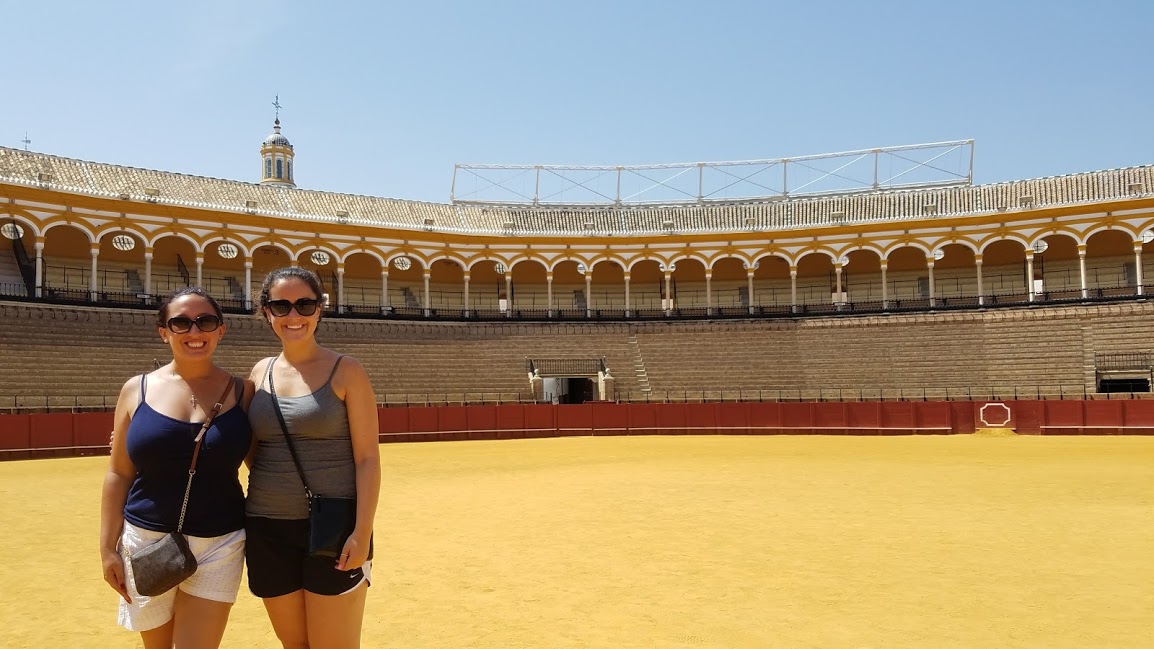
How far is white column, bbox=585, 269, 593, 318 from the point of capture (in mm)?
35719

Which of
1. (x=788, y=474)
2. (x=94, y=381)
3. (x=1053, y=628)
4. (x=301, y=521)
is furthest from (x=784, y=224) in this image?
(x=301, y=521)

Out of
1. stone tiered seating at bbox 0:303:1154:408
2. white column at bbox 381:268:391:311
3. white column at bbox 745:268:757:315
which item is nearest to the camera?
stone tiered seating at bbox 0:303:1154:408

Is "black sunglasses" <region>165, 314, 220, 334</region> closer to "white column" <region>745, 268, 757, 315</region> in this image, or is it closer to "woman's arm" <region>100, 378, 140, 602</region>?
"woman's arm" <region>100, 378, 140, 602</region>

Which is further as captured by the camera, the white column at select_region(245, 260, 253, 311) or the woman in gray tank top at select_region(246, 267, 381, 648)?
the white column at select_region(245, 260, 253, 311)

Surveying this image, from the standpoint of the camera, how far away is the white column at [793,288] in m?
34.6

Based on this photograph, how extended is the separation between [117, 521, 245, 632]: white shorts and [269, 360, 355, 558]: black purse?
349 mm

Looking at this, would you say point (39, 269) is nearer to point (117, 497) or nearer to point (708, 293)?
point (708, 293)

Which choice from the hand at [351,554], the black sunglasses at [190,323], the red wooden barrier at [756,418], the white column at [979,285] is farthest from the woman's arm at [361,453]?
the white column at [979,285]

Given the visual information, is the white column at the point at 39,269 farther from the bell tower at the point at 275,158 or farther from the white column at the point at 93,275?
the bell tower at the point at 275,158

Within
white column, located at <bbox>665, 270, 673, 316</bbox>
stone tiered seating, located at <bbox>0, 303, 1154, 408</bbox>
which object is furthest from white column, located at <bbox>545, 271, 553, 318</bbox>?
white column, located at <bbox>665, 270, 673, 316</bbox>

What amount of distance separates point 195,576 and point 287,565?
34cm

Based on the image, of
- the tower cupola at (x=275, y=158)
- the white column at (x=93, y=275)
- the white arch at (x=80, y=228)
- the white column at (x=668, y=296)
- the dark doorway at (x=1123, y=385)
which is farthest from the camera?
the tower cupola at (x=275, y=158)

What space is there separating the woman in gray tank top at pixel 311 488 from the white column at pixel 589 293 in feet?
108

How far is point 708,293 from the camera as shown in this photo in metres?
35.4
